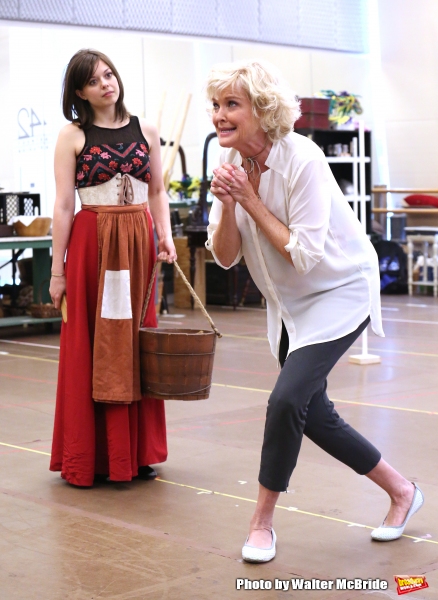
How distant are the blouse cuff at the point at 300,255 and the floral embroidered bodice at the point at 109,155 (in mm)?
1271

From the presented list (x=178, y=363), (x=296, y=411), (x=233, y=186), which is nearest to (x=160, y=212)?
(x=178, y=363)

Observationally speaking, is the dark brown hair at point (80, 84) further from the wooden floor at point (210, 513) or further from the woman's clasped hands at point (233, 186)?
the wooden floor at point (210, 513)

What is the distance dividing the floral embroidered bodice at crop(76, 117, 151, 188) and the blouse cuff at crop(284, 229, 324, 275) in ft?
4.17

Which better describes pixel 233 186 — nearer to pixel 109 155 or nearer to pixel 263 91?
pixel 263 91

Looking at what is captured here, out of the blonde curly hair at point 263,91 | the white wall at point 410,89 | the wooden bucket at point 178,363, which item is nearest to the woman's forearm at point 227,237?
the blonde curly hair at point 263,91

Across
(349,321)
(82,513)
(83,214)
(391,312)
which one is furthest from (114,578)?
(391,312)

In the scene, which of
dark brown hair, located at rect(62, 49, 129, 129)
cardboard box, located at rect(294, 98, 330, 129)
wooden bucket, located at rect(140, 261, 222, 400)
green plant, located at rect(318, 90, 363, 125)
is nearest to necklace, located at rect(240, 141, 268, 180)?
wooden bucket, located at rect(140, 261, 222, 400)

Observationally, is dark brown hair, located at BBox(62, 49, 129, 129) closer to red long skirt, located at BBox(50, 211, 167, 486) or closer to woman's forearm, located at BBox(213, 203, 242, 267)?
red long skirt, located at BBox(50, 211, 167, 486)

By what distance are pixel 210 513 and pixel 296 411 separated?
80 centimetres

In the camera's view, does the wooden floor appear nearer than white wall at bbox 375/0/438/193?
Yes

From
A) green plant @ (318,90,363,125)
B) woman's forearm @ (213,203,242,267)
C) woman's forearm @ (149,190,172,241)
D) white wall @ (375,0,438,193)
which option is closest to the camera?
woman's forearm @ (213,203,242,267)

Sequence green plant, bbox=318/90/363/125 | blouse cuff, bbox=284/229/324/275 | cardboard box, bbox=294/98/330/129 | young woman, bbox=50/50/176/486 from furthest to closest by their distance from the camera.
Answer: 1. green plant, bbox=318/90/363/125
2. cardboard box, bbox=294/98/330/129
3. young woman, bbox=50/50/176/486
4. blouse cuff, bbox=284/229/324/275

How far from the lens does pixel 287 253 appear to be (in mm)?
2707

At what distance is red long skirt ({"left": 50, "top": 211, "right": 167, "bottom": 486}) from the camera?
12.3 ft
